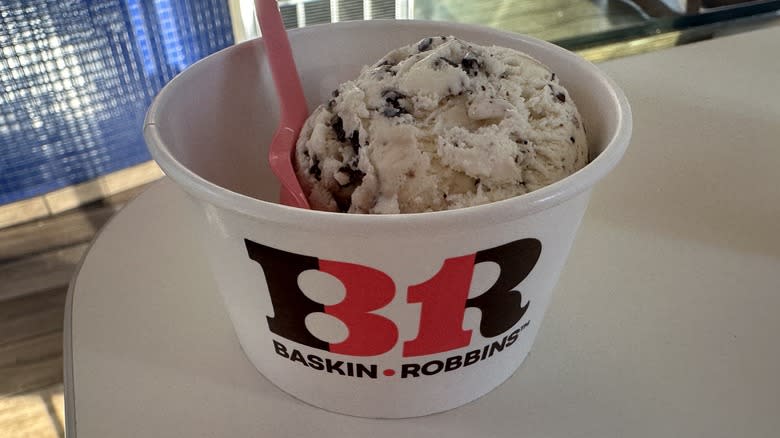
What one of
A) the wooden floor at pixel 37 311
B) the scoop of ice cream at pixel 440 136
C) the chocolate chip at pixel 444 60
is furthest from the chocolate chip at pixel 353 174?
the wooden floor at pixel 37 311

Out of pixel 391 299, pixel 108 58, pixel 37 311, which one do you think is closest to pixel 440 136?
pixel 391 299

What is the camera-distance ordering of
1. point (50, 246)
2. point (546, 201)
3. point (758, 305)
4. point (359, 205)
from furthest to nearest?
1. point (50, 246)
2. point (758, 305)
3. point (359, 205)
4. point (546, 201)

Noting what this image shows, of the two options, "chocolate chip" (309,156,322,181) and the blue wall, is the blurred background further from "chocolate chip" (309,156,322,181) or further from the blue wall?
"chocolate chip" (309,156,322,181)

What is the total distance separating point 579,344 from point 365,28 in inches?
15.3

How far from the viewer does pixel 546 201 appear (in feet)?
1.30

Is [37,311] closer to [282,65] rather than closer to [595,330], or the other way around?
[282,65]

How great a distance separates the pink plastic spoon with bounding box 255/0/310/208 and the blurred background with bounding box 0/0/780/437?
57cm

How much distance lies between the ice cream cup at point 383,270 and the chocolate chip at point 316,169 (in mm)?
112

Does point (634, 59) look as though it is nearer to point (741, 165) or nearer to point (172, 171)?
point (741, 165)

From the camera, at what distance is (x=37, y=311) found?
3.12ft

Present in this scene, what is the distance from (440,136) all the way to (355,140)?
7 centimetres

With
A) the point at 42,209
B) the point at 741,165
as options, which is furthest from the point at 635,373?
the point at 42,209

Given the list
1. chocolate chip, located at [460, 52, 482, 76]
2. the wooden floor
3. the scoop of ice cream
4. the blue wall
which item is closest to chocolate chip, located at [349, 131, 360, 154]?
the scoop of ice cream

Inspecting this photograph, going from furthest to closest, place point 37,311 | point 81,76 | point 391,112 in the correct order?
point 81,76 < point 37,311 < point 391,112
